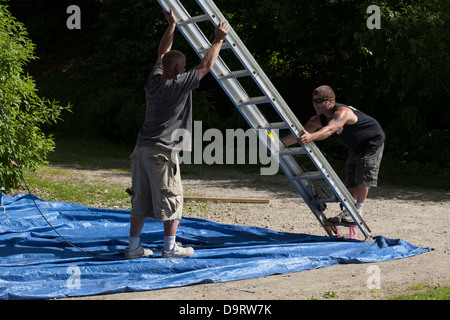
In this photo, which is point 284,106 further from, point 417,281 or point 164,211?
point 417,281

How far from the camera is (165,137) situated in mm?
5688

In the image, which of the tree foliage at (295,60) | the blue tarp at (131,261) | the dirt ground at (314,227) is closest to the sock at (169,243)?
the blue tarp at (131,261)

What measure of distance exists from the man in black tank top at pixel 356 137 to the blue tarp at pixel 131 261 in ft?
2.30

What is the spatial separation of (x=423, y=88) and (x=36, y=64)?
65.1ft

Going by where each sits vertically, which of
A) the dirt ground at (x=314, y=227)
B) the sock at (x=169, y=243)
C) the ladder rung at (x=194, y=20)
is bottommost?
the dirt ground at (x=314, y=227)

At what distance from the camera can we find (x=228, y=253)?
242 inches

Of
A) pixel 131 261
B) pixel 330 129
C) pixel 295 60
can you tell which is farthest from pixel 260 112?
pixel 295 60

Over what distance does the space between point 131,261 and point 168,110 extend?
1391mm

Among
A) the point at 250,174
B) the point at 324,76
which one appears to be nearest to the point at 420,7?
the point at 250,174

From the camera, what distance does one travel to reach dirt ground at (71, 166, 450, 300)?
5.11 meters

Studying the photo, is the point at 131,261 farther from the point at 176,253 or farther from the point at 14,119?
the point at 14,119

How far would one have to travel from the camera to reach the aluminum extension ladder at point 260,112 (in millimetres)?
6434

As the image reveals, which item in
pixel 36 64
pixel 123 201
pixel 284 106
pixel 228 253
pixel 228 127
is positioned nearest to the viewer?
pixel 228 253

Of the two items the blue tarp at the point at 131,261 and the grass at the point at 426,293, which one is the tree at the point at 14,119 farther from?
the grass at the point at 426,293
